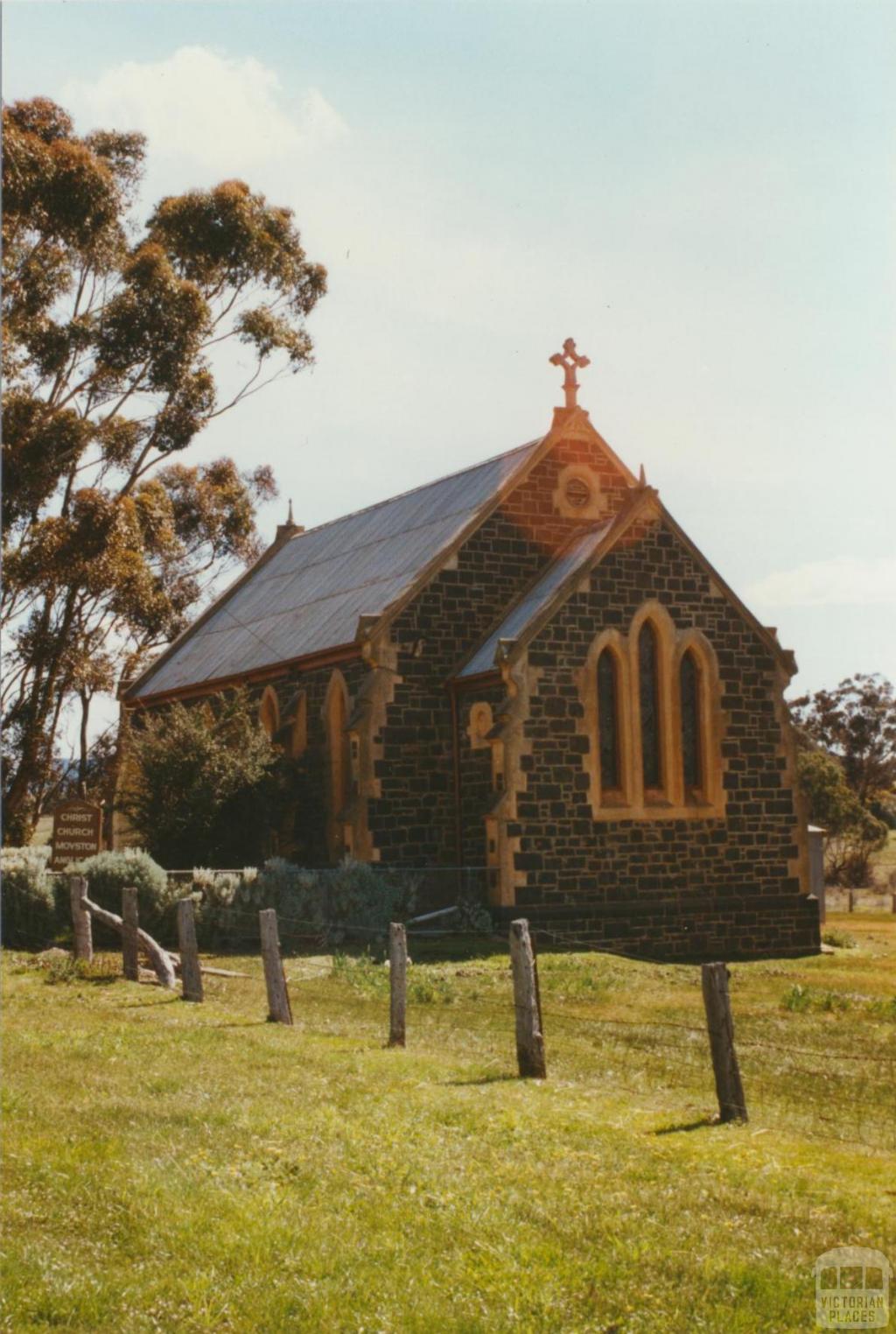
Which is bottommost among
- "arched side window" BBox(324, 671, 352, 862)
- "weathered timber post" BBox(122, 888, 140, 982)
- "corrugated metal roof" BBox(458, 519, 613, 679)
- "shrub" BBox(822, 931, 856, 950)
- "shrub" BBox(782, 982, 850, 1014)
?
"shrub" BBox(782, 982, 850, 1014)

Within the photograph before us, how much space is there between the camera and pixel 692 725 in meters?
29.9

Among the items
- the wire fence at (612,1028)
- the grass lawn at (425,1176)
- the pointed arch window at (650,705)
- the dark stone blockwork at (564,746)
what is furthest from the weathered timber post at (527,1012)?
the pointed arch window at (650,705)

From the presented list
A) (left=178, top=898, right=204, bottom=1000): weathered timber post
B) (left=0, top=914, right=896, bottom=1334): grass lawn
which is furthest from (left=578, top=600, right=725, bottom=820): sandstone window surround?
(left=0, top=914, right=896, bottom=1334): grass lawn

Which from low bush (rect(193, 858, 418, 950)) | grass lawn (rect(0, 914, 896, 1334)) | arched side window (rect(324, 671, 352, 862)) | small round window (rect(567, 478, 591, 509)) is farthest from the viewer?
small round window (rect(567, 478, 591, 509))

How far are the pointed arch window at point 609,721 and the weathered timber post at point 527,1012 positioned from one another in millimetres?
14555

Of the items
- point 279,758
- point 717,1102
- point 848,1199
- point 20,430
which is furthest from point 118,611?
point 848,1199

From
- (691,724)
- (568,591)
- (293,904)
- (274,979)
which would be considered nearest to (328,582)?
(568,591)

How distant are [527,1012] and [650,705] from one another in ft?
51.3

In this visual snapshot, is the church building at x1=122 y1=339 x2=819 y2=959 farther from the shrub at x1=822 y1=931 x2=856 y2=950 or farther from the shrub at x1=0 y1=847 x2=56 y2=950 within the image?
the shrub at x1=0 y1=847 x2=56 y2=950

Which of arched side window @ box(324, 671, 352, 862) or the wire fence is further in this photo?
arched side window @ box(324, 671, 352, 862)

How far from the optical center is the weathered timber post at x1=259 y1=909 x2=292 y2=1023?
58.2 feet

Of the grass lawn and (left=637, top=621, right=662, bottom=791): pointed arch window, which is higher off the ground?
(left=637, top=621, right=662, bottom=791): pointed arch window

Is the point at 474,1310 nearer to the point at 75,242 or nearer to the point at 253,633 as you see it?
the point at 253,633

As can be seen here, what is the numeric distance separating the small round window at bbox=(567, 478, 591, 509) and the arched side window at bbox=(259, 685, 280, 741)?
7050mm
